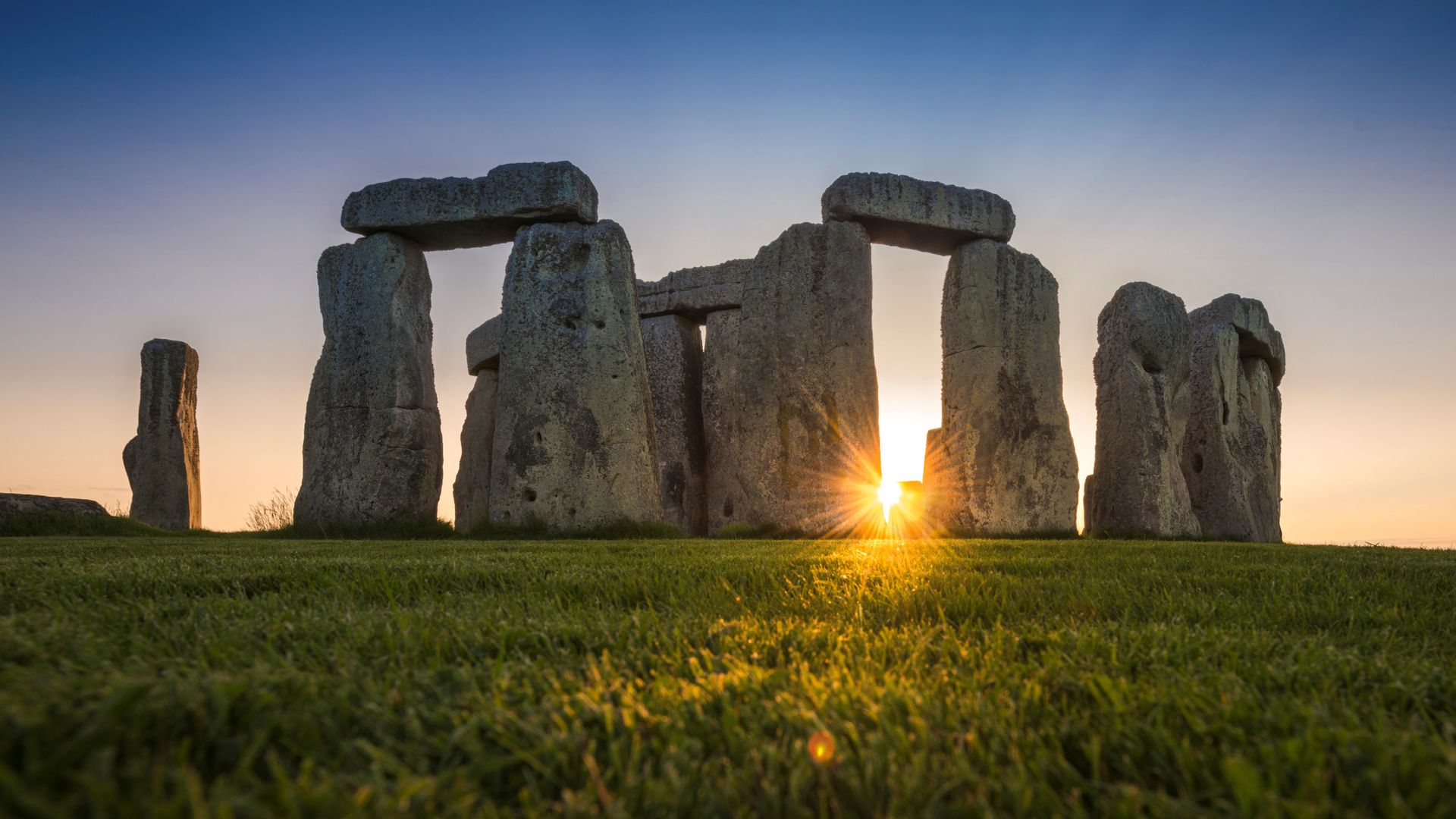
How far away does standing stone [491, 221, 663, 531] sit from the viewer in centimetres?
880

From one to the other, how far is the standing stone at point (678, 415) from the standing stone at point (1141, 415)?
508cm

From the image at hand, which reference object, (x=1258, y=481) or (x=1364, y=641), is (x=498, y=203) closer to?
(x=1364, y=641)

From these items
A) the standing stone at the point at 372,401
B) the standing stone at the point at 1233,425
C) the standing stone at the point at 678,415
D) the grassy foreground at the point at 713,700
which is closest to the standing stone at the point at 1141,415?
the standing stone at the point at 1233,425

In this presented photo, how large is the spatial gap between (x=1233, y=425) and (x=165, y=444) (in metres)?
15.3

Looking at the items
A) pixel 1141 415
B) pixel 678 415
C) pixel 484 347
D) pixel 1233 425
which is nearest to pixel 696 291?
pixel 678 415

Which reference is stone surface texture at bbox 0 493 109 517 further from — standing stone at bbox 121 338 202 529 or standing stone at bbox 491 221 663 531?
standing stone at bbox 121 338 202 529

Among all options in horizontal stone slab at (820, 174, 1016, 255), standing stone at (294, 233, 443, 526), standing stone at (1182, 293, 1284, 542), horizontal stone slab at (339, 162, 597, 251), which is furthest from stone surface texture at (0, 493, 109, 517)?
standing stone at (1182, 293, 1284, 542)

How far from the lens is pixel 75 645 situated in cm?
179

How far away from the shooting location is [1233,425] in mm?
11938

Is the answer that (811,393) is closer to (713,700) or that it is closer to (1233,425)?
(1233,425)

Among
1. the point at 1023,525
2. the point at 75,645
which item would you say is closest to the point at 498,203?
the point at 1023,525

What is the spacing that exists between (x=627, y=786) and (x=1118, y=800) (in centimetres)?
65

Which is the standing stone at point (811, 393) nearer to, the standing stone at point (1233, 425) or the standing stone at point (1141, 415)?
the standing stone at point (1141, 415)

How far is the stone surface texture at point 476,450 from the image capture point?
12969mm
